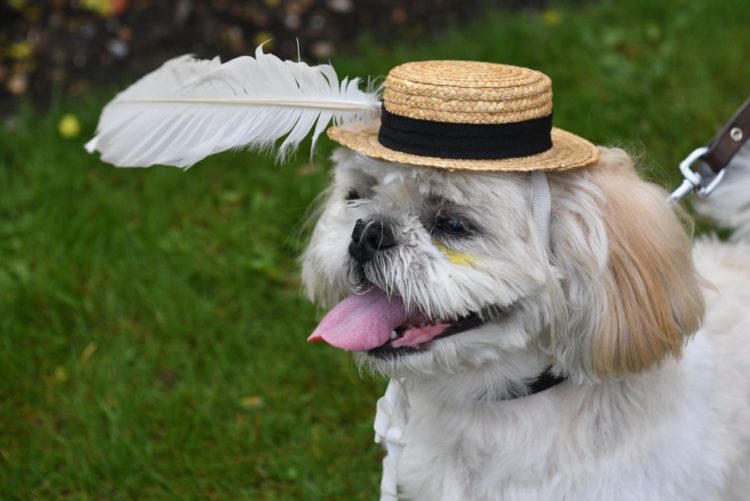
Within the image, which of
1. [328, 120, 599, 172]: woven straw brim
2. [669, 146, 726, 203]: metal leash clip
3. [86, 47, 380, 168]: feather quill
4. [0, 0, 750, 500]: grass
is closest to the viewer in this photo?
[328, 120, 599, 172]: woven straw brim

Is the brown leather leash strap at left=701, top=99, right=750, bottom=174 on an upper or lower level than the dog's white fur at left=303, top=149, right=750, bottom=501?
upper

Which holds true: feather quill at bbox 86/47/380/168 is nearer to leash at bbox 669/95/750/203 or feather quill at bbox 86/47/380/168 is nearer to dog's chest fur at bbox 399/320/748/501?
dog's chest fur at bbox 399/320/748/501

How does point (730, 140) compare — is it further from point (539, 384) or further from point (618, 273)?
point (539, 384)

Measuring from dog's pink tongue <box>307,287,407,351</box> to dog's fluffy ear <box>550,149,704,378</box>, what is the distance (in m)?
0.42

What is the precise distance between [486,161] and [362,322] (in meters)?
0.55

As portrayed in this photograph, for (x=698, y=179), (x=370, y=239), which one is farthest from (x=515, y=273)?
(x=698, y=179)

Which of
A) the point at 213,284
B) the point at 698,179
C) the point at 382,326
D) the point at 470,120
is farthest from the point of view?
the point at 213,284

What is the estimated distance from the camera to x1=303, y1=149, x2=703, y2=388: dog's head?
88.0 inches

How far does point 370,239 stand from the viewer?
2.33 metres

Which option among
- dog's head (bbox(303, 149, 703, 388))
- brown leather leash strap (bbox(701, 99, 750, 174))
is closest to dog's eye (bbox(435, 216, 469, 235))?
dog's head (bbox(303, 149, 703, 388))

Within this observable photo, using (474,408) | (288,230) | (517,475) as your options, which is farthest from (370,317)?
(288,230)

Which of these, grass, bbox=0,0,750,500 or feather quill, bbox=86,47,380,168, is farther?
grass, bbox=0,0,750,500

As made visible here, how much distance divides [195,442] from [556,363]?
65.1 inches

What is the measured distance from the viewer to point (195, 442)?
3.51 metres
